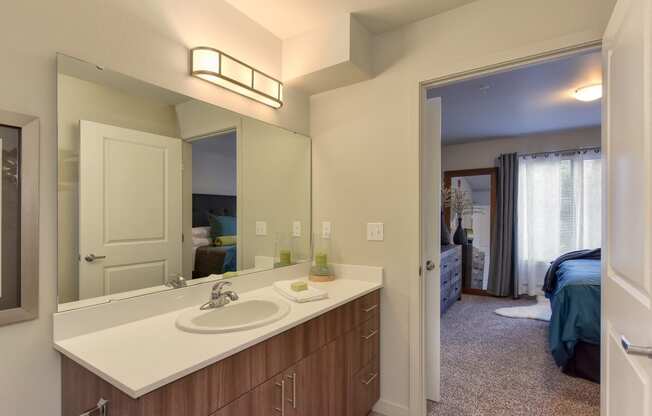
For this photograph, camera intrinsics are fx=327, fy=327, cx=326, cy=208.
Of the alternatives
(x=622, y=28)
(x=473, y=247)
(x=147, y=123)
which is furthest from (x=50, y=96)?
(x=473, y=247)

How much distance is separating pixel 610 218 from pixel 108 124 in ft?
6.52

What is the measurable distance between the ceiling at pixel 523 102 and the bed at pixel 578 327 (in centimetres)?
169

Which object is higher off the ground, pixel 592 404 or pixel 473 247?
pixel 473 247

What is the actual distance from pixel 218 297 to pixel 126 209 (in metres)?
0.56

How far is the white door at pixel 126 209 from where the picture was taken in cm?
126

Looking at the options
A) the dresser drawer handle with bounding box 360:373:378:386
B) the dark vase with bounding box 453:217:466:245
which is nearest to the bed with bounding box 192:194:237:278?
the dresser drawer handle with bounding box 360:373:378:386

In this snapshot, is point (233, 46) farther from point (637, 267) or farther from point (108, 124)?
point (637, 267)

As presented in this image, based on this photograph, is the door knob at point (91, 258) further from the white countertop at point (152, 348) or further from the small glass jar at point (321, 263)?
the small glass jar at point (321, 263)

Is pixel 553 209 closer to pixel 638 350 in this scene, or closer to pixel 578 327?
pixel 578 327

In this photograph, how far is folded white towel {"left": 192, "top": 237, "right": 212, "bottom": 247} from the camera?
65.1 inches

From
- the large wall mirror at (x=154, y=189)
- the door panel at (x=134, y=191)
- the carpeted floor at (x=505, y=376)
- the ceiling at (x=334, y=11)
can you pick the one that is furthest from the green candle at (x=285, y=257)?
the ceiling at (x=334, y=11)

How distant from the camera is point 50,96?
115cm

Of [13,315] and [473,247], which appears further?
[473,247]

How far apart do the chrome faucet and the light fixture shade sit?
1037 mm
